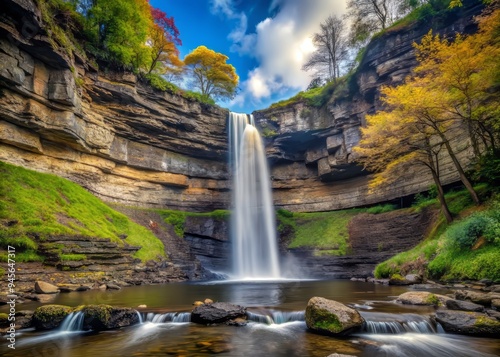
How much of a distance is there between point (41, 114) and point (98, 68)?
26.1ft

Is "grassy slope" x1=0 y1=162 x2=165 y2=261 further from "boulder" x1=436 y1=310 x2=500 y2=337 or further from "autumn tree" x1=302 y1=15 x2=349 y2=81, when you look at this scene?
"autumn tree" x1=302 y1=15 x2=349 y2=81

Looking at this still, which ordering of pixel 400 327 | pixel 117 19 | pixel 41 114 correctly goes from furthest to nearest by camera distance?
pixel 117 19 → pixel 41 114 → pixel 400 327

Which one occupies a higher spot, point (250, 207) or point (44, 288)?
point (250, 207)

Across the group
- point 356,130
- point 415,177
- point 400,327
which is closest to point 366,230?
point 415,177

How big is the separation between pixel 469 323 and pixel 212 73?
41.5 metres

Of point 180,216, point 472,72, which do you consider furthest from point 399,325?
point 180,216

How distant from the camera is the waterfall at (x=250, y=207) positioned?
99.9 feet

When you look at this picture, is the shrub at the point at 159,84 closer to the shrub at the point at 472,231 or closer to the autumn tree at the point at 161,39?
the autumn tree at the point at 161,39

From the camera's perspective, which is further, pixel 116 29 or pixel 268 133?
pixel 268 133

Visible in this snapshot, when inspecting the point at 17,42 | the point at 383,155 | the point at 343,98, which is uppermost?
the point at 343,98

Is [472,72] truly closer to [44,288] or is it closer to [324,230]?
[324,230]

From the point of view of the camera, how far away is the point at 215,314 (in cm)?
813

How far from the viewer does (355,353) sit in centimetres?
556

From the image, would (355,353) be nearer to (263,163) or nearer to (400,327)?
(400,327)
